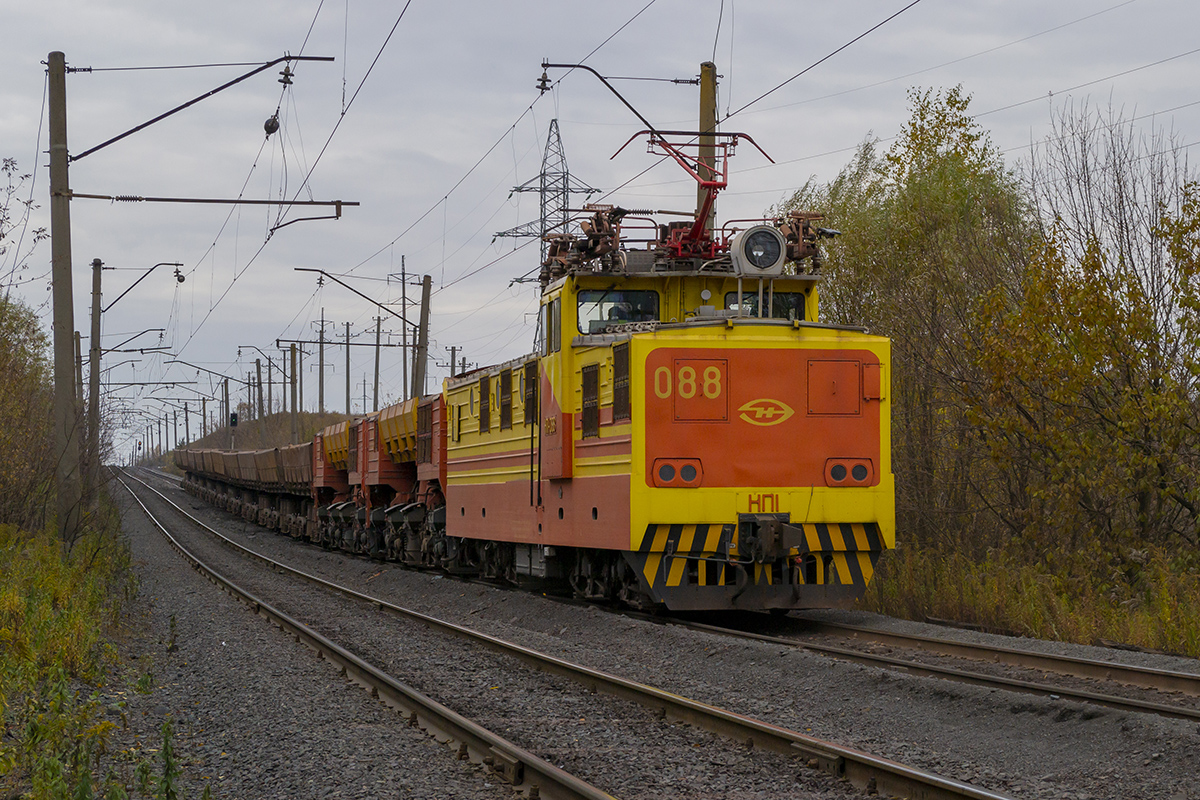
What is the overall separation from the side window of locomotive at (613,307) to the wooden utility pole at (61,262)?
816 centimetres

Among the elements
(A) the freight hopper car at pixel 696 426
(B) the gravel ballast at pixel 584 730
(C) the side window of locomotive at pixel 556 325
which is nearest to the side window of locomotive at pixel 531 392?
(A) the freight hopper car at pixel 696 426

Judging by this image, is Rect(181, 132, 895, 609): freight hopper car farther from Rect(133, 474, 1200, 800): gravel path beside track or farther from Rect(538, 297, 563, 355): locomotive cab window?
Rect(133, 474, 1200, 800): gravel path beside track

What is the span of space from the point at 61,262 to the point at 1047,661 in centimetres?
1427

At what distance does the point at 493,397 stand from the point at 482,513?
5.59 ft

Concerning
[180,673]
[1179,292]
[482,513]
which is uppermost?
[1179,292]

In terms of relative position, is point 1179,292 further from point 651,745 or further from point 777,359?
point 651,745

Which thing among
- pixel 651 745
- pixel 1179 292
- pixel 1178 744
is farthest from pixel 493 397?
pixel 1178 744

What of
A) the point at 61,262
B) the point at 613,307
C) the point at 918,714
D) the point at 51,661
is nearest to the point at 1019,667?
the point at 918,714

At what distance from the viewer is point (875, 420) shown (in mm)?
12180

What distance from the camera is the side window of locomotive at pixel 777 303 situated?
13641mm

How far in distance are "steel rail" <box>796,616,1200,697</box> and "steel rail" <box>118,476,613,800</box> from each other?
4307 mm

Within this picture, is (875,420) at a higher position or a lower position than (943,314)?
lower

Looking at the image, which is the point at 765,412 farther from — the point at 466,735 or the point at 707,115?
the point at 707,115

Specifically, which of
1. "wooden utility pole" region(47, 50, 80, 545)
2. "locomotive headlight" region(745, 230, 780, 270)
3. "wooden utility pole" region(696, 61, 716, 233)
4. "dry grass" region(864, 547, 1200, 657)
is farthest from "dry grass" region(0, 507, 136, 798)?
"wooden utility pole" region(696, 61, 716, 233)
